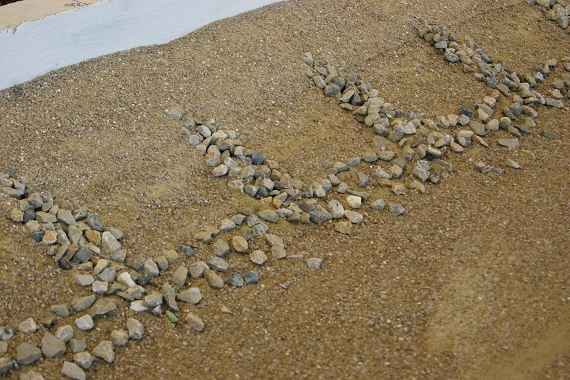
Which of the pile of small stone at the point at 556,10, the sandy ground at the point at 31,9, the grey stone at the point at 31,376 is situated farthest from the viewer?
the pile of small stone at the point at 556,10

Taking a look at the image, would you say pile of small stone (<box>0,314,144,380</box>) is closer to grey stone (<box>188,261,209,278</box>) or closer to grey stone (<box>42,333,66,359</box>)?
grey stone (<box>42,333,66,359</box>)

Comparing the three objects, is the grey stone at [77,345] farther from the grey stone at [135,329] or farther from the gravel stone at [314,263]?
the gravel stone at [314,263]

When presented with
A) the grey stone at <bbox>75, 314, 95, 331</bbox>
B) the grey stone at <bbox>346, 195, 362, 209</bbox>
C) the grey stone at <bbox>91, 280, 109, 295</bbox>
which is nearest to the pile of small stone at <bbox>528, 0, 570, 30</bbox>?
the grey stone at <bbox>346, 195, 362, 209</bbox>

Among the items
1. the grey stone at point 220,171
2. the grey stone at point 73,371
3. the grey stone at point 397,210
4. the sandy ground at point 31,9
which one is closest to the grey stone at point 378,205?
the grey stone at point 397,210

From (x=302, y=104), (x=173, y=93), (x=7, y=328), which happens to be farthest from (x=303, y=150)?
(x=7, y=328)

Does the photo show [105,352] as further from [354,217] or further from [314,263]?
[354,217]

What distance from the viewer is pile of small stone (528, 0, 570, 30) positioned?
504 cm

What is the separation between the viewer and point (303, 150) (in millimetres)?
3789

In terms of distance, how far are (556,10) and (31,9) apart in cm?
363

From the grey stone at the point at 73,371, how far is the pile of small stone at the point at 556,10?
407 cm

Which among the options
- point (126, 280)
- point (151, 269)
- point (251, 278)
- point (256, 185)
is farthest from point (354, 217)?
point (126, 280)

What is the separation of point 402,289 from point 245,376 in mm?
822

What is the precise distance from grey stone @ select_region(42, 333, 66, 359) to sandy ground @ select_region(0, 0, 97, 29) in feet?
5.79

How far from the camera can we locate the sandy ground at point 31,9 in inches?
146
